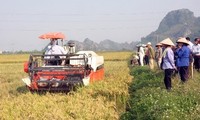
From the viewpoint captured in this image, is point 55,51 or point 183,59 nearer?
point 183,59

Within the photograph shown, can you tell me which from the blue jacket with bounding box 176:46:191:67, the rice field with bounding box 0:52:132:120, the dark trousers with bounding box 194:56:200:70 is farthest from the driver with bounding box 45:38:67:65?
the dark trousers with bounding box 194:56:200:70

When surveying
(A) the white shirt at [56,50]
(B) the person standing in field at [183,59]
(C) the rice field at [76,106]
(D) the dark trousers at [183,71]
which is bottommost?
(C) the rice field at [76,106]

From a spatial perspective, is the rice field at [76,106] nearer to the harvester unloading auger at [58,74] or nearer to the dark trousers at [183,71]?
the harvester unloading auger at [58,74]

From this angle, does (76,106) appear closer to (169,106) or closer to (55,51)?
(169,106)

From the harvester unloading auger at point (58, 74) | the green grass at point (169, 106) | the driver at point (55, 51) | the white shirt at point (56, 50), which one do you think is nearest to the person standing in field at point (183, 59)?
the green grass at point (169, 106)

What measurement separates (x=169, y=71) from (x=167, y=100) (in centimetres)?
323

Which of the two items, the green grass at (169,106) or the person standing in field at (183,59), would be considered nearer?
the green grass at (169,106)

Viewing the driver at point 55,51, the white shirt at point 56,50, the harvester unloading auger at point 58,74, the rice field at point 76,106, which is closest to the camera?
the rice field at point 76,106

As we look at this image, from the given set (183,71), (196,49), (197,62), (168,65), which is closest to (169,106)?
(168,65)

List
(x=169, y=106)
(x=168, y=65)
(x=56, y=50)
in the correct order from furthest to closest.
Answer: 1. (x=56, y=50)
2. (x=168, y=65)
3. (x=169, y=106)

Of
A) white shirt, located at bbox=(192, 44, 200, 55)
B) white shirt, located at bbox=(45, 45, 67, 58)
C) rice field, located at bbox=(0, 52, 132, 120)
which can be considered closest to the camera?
rice field, located at bbox=(0, 52, 132, 120)

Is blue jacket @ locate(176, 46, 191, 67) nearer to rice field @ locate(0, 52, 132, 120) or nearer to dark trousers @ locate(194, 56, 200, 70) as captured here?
rice field @ locate(0, 52, 132, 120)

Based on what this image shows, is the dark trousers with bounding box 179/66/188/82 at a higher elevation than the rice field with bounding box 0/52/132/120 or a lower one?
higher

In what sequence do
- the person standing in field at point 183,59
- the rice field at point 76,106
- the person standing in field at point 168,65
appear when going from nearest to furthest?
the rice field at point 76,106
the person standing in field at point 168,65
the person standing in field at point 183,59
